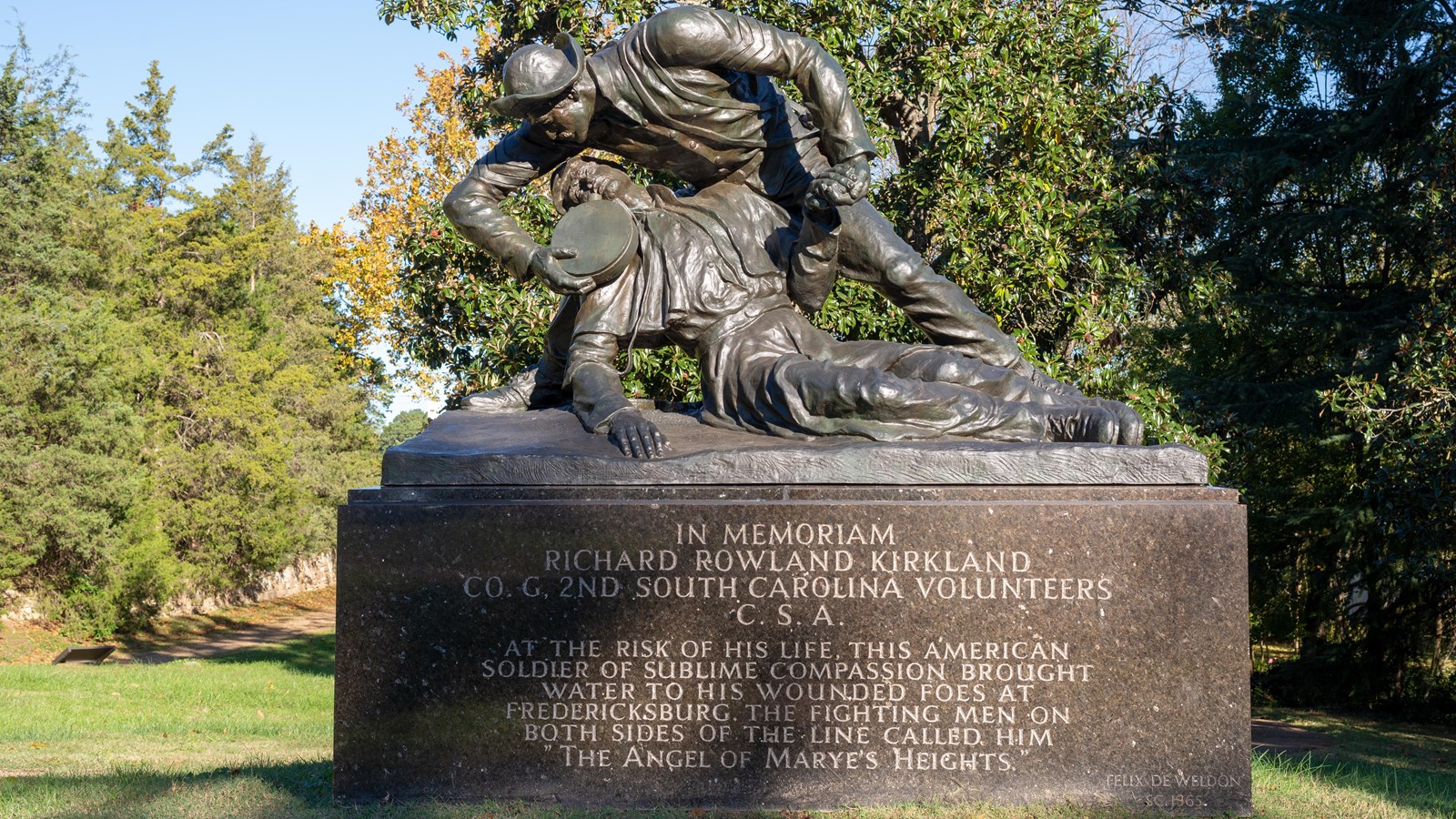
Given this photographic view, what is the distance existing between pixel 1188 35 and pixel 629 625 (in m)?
11.1

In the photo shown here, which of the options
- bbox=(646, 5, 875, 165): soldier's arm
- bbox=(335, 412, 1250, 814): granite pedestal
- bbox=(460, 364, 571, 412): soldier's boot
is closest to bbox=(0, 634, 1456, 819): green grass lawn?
bbox=(335, 412, 1250, 814): granite pedestal

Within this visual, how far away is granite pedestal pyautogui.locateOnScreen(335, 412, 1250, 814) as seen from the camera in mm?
4324

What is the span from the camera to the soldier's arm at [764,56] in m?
5.10

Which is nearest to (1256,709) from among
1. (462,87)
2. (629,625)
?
(462,87)

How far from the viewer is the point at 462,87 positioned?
11938 mm

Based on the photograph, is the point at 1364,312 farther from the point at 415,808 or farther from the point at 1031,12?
the point at 415,808

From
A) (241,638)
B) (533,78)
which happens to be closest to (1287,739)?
(533,78)

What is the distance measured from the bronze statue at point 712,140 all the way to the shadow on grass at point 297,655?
1134 cm

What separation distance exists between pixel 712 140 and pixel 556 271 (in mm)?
856

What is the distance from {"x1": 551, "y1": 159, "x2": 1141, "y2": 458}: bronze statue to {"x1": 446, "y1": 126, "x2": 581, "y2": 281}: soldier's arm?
149mm

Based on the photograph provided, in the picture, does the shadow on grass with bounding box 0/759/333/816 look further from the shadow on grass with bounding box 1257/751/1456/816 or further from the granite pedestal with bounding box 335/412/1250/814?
the shadow on grass with bounding box 1257/751/1456/816

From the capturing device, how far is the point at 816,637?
14.4 ft

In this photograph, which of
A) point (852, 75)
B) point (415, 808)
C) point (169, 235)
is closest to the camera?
point (415, 808)

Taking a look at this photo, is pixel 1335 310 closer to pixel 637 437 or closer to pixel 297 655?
pixel 637 437
